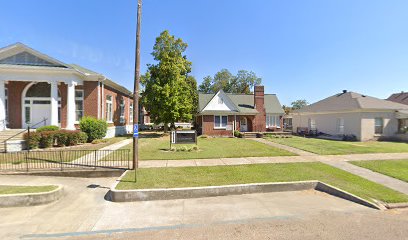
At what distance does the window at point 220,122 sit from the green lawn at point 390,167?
1646 centimetres

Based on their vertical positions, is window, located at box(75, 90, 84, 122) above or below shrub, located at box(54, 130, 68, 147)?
above

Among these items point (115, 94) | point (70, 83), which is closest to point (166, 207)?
point (70, 83)

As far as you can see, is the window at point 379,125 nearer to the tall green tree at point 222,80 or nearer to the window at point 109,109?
the window at point 109,109

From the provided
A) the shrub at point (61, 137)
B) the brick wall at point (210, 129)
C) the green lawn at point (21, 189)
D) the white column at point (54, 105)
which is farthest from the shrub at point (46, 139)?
the brick wall at point (210, 129)

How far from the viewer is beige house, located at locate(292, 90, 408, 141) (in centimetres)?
2212

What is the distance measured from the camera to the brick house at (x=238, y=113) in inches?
1048

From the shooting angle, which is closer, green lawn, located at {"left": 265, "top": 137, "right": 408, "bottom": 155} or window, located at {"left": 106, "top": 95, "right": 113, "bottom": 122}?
green lawn, located at {"left": 265, "top": 137, "right": 408, "bottom": 155}

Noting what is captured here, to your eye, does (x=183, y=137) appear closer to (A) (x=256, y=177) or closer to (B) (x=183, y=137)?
(B) (x=183, y=137)

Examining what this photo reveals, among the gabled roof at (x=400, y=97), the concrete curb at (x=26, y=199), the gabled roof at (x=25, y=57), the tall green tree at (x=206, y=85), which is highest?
the tall green tree at (x=206, y=85)

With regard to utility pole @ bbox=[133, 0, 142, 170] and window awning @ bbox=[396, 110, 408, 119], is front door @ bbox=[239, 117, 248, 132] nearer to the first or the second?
window awning @ bbox=[396, 110, 408, 119]

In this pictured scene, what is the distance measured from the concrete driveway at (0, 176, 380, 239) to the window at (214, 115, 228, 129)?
1944 cm

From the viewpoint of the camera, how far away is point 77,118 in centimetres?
2084

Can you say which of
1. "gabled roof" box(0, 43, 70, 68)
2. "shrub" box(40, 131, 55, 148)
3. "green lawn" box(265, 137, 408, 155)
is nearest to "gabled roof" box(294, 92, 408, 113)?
"green lawn" box(265, 137, 408, 155)

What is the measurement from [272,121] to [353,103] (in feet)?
32.5
